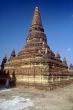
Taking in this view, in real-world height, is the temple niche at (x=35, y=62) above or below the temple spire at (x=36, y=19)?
below

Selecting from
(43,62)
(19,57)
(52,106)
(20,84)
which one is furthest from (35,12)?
(52,106)

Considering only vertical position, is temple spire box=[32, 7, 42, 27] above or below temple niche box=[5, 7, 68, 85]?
above

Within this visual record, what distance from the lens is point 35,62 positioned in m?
23.5

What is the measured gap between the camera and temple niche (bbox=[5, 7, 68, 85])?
22.2 metres

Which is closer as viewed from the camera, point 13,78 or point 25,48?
point 13,78

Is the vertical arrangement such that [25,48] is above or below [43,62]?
above

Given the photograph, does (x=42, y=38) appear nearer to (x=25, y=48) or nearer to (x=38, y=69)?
(x=25, y=48)

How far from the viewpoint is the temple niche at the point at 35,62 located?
22.2 meters

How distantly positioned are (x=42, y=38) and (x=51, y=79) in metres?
9.31

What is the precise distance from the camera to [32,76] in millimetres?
22719

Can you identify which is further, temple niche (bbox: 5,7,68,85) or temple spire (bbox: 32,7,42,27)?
temple spire (bbox: 32,7,42,27)

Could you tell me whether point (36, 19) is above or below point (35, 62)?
above

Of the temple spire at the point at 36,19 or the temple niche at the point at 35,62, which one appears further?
the temple spire at the point at 36,19

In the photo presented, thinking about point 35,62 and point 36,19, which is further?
point 36,19
